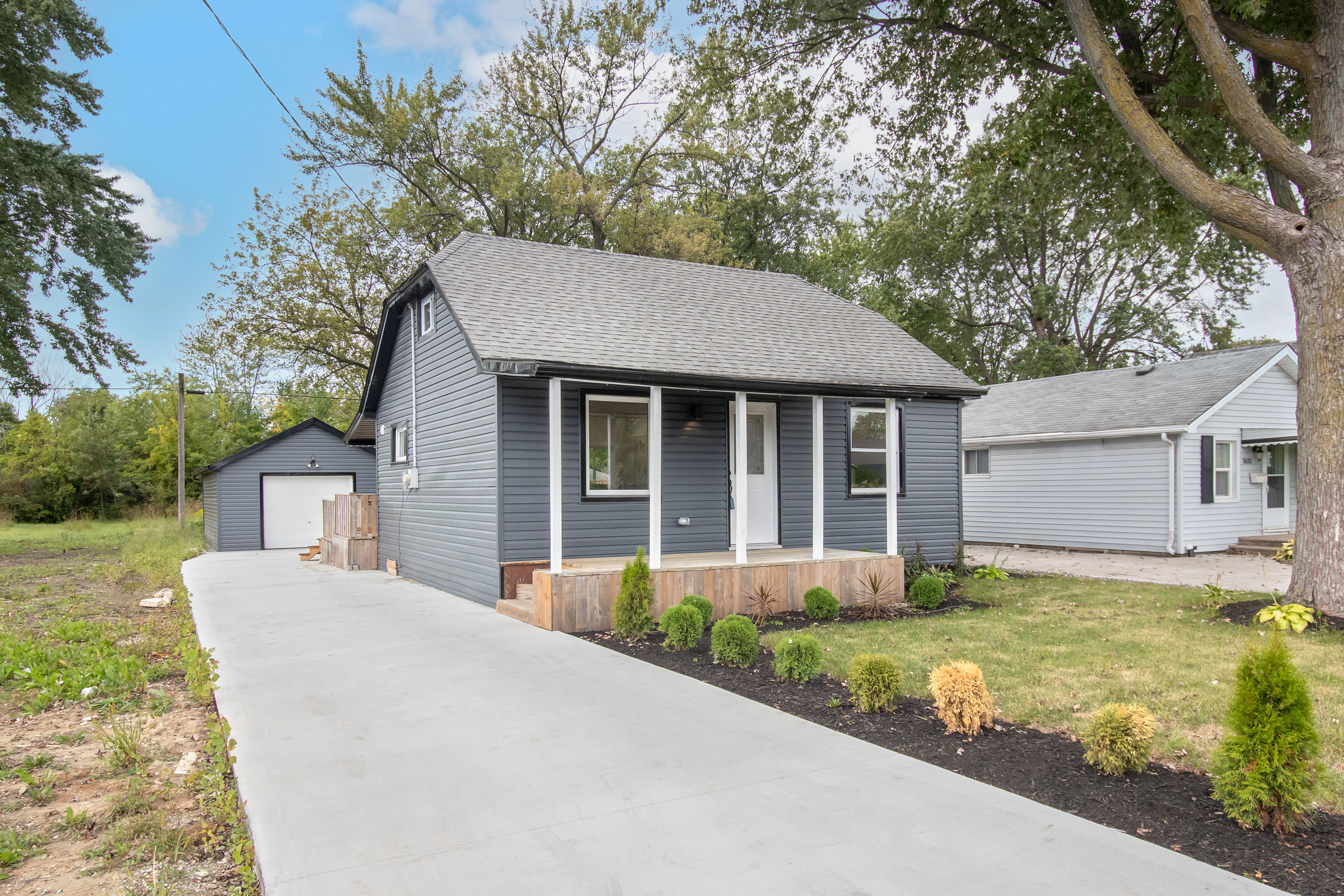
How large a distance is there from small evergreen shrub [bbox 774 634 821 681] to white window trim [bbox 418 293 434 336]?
25.9 ft

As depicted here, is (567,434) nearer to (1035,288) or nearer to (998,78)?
(998,78)

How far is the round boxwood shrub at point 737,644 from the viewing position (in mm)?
5973

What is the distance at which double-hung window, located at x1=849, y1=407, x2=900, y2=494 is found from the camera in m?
11.7

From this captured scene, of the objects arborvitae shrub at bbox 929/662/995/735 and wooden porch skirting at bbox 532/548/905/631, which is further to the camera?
wooden porch skirting at bbox 532/548/905/631

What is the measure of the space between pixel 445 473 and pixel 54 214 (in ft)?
38.4

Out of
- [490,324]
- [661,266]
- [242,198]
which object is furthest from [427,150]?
[490,324]

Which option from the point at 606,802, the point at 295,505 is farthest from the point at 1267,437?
the point at 295,505

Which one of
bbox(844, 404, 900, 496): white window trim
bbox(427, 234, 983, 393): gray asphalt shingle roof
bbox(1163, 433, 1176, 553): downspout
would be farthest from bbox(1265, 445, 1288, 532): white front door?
bbox(844, 404, 900, 496): white window trim

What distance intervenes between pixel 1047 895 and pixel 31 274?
20181 millimetres

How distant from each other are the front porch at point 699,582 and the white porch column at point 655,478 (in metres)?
0.21

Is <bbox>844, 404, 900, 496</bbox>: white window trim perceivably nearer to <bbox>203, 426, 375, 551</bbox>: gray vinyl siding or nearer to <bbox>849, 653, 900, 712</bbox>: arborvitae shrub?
<bbox>849, 653, 900, 712</bbox>: arborvitae shrub

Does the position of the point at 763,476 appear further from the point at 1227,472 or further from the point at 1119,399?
the point at 1227,472

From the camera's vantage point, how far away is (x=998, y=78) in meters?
11.5

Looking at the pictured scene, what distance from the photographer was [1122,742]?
355cm
